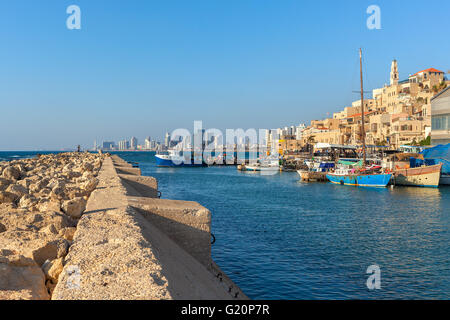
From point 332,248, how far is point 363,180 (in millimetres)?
28484

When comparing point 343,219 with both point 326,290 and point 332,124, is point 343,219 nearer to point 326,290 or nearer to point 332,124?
point 326,290

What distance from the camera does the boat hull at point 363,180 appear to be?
38.5 m

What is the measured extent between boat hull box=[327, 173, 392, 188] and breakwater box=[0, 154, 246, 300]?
35462 mm

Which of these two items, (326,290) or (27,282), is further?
(326,290)

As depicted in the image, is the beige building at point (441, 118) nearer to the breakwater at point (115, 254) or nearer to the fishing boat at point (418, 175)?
the fishing boat at point (418, 175)

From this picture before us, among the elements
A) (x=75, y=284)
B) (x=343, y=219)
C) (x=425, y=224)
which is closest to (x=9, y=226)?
(x=75, y=284)

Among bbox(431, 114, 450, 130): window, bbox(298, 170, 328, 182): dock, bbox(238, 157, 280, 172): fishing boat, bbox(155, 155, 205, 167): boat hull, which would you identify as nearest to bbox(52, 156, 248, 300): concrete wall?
bbox(298, 170, 328, 182): dock

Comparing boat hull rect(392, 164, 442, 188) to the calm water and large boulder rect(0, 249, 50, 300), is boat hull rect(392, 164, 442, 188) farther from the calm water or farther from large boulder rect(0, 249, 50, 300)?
large boulder rect(0, 249, 50, 300)

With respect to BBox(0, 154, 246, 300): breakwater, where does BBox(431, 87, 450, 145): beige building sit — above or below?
above

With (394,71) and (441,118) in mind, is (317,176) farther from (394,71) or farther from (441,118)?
(394,71)

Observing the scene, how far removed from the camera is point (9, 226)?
5.89 meters

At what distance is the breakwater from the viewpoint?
350cm

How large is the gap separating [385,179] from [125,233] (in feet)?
125
